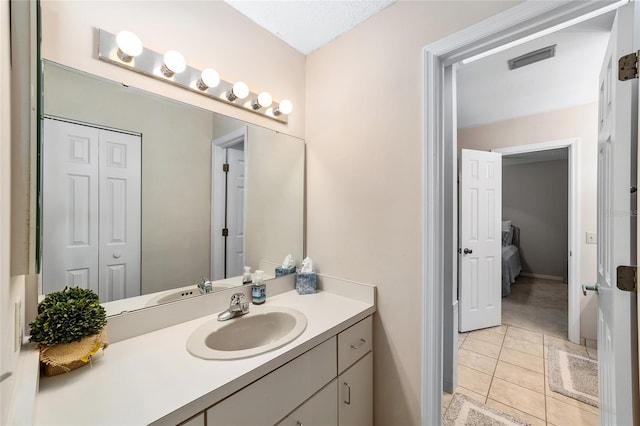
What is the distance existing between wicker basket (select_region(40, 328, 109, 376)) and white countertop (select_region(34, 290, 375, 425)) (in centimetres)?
2

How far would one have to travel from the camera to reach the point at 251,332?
49.4 inches

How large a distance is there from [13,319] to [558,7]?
1.90m

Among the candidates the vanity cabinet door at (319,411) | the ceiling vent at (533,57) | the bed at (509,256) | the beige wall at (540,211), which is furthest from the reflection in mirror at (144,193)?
the beige wall at (540,211)

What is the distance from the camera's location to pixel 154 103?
1.15 m

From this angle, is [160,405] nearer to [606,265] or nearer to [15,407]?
[15,407]

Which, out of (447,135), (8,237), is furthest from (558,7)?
(8,237)

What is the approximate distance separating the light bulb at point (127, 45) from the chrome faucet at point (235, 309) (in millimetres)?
1106

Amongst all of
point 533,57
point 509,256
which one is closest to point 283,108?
point 533,57

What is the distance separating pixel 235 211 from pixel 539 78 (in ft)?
8.79

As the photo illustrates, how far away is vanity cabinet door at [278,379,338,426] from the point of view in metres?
0.98

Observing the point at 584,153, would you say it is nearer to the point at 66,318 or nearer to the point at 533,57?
the point at 533,57

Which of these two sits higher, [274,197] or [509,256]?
[274,197]

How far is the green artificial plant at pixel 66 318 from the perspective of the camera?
766 millimetres

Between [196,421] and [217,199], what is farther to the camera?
[217,199]
